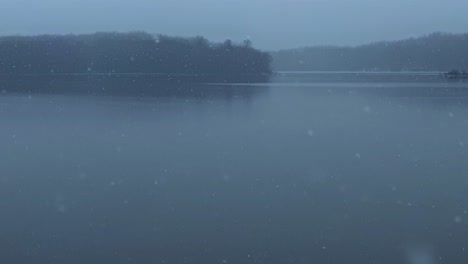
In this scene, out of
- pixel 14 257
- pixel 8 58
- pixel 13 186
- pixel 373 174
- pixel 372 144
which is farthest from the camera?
pixel 8 58

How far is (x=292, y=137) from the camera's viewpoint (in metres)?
16.4

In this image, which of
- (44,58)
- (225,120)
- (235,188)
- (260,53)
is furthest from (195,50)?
(235,188)

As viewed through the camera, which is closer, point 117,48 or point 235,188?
point 235,188

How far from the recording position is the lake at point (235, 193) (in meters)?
7.00

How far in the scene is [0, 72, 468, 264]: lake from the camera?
700 cm

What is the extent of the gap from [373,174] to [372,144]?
12.7 feet

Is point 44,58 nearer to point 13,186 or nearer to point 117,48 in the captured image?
point 117,48

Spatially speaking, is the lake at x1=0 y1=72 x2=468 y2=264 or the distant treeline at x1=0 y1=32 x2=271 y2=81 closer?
the lake at x1=0 y1=72 x2=468 y2=264

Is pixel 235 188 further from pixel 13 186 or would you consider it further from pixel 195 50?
pixel 195 50

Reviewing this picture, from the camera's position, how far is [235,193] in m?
9.71

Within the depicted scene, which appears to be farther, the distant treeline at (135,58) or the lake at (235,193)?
the distant treeline at (135,58)

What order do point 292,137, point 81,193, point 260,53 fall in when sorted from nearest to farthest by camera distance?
point 81,193 → point 292,137 → point 260,53

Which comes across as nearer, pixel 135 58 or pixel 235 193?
pixel 235 193

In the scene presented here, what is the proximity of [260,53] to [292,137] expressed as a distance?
62355 millimetres
